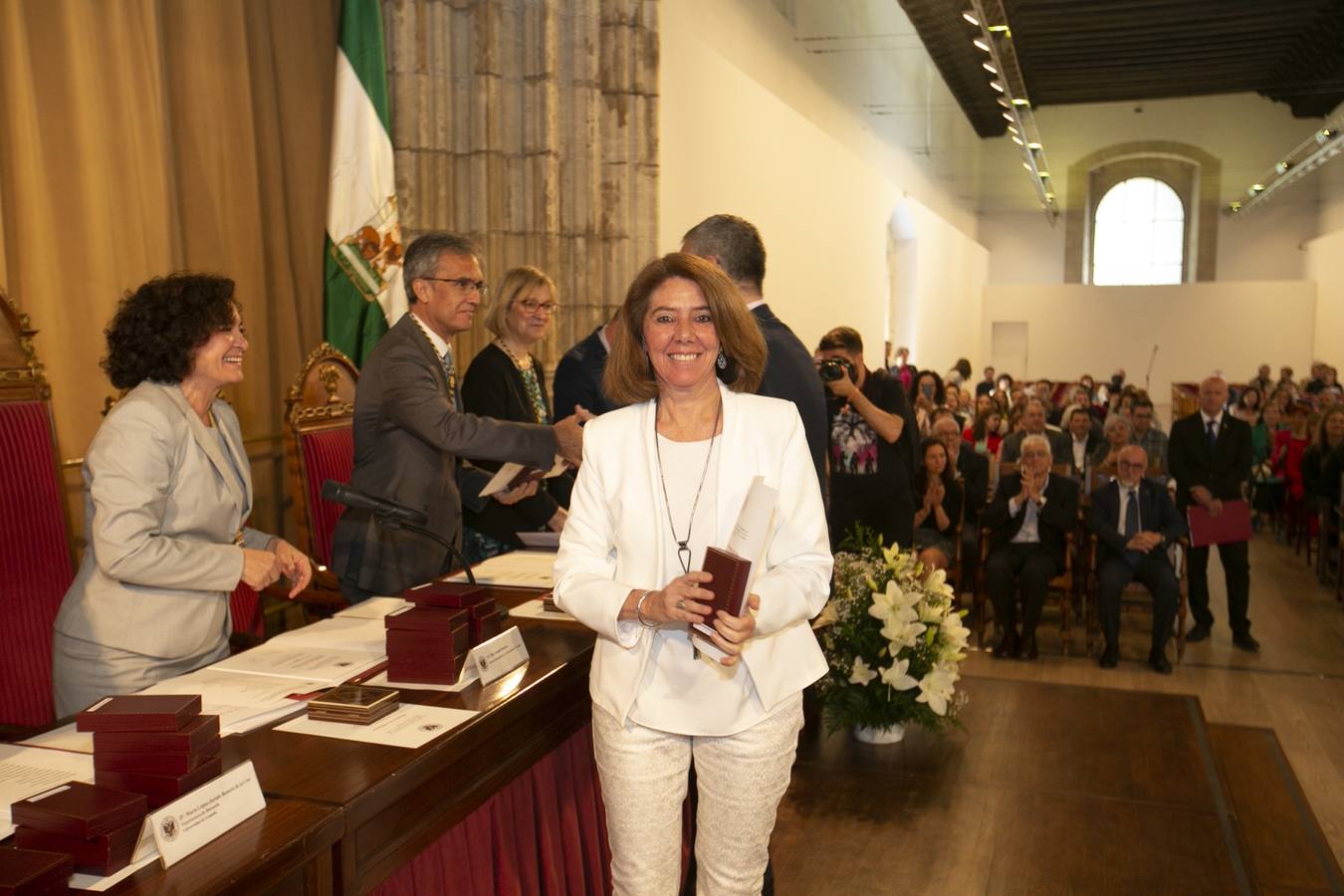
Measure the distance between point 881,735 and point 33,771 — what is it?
275cm

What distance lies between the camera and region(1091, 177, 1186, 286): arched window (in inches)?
966

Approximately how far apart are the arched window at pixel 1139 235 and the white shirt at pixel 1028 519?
19429 mm

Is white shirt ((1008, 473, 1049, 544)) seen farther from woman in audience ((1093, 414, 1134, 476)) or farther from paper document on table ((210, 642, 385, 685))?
paper document on table ((210, 642, 385, 685))

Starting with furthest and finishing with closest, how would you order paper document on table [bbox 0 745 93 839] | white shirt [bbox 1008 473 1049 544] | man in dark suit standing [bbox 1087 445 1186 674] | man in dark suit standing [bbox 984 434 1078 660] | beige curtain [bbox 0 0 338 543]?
1. white shirt [bbox 1008 473 1049 544]
2. man in dark suit standing [bbox 984 434 1078 660]
3. man in dark suit standing [bbox 1087 445 1186 674]
4. beige curtain [bbox 0 0 338 543]
5. paper document on table [bbox 0 745 93 839]

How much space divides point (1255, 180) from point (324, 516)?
23.3 m

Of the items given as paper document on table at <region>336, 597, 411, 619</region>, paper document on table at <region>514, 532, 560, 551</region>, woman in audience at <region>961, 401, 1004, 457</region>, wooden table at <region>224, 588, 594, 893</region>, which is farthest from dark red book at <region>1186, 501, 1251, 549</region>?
wooden table at <region>224, 588, 594, 893</region>

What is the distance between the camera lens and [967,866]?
2.94m

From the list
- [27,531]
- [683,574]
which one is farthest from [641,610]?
[27,531]

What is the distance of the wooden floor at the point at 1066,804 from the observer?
2.90 meters

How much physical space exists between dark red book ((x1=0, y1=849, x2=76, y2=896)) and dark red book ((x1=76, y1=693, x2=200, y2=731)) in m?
0.23

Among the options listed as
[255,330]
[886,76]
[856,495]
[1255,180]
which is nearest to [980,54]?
[886,76]

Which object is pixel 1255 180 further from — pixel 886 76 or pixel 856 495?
pixel 856 495

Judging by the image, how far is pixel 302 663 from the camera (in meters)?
2.29

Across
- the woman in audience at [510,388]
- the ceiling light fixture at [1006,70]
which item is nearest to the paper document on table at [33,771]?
the woman in audience at [510,388]
